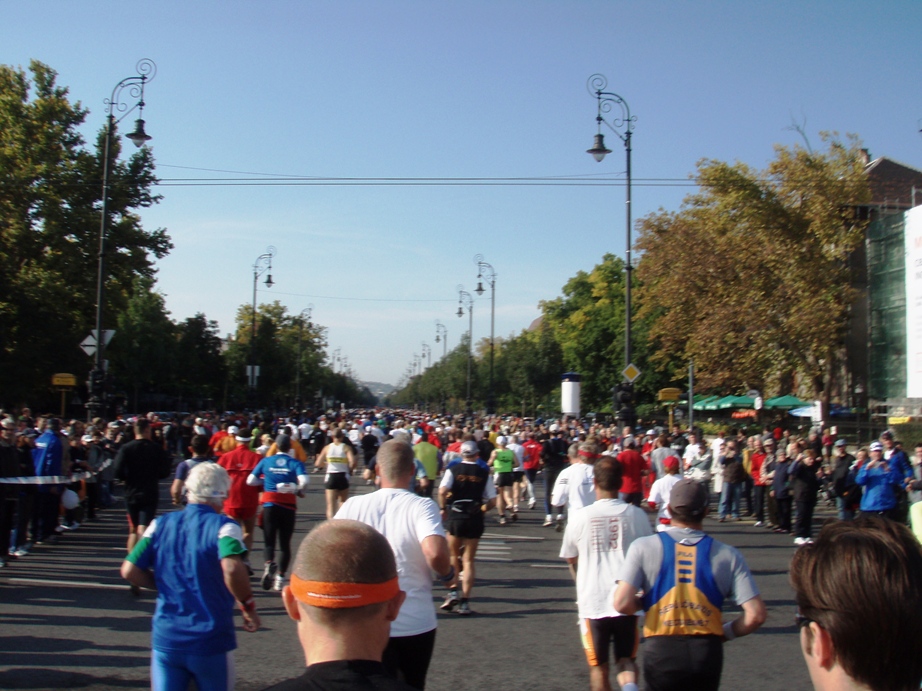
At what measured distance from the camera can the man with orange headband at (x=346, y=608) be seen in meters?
2.06

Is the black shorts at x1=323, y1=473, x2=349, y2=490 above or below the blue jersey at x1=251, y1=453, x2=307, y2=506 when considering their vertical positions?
below

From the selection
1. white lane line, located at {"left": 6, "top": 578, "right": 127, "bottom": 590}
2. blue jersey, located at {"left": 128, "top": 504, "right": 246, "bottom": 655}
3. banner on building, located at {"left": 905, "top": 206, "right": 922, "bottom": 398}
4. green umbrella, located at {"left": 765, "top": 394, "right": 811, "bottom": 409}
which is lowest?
white lane line, located at {"left": 6, "top": 578, "right": 127, "bottom": 590}

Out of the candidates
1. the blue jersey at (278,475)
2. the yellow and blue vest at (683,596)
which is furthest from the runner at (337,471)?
the yellow and blue vest at (683,596)

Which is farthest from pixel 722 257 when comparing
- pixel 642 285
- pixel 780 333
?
pixel 642 285

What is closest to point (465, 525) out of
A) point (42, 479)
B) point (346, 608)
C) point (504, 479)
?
point (42, 479)

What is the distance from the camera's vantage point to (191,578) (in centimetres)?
481

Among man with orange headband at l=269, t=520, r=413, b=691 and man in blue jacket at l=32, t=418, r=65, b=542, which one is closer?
man with orange headband at l=269, t=520, r=413, b=691

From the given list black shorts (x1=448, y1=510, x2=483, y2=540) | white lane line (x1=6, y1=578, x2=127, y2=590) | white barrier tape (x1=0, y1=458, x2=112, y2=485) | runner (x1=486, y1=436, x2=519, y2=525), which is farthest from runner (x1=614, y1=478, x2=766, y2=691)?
runner (x1=486, y1=436, x2=519, y2=525)

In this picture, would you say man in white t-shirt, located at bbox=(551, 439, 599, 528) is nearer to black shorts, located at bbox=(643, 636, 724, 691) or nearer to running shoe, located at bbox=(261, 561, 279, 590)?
running shoe, located at bbox=(261, 561, 279, 590)

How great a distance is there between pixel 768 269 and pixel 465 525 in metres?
30.8

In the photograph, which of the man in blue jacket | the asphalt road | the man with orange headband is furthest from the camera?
the man in blue jacket

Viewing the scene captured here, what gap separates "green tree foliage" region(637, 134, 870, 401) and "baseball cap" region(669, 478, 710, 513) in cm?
3247

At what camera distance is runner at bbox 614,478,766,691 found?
14.5ft

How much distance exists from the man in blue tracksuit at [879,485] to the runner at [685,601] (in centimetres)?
1097
